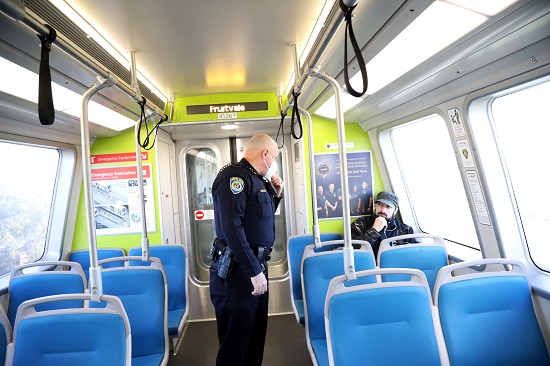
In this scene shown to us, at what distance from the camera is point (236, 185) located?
2.41m

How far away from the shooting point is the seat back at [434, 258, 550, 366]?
6.06 feet

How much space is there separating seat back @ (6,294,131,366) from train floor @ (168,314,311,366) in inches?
76.0

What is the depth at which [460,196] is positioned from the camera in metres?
3.50

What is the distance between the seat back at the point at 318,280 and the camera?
256 cm

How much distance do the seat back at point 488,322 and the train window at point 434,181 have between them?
4.87ft

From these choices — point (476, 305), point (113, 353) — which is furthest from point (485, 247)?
point (113, 353)

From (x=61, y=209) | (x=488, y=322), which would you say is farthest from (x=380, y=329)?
(x=61, y=209)

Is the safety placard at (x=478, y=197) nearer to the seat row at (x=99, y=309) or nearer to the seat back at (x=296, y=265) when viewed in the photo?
the seat back at (x=296, y=265)

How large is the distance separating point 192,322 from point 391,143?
3.63 metres

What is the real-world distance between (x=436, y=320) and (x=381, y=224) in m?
2.16

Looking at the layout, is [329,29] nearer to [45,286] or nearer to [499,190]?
[499,190]

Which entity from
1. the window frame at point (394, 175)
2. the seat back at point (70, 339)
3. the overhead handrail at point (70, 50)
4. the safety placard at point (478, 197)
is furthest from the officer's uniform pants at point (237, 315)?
the window frame at point (394, 175)

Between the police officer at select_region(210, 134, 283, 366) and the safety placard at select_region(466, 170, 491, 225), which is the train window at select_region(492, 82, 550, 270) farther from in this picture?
the police officer at select_region(210, 134, 283, 366)

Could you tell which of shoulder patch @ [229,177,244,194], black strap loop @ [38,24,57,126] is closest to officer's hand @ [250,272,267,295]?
shoulder patch @ [229,177,244,194]
